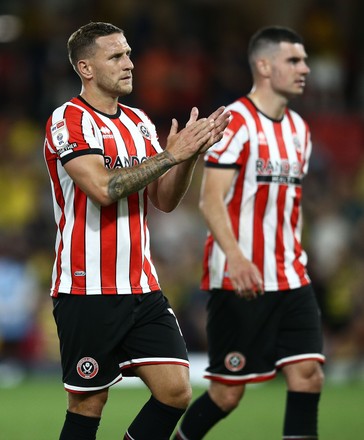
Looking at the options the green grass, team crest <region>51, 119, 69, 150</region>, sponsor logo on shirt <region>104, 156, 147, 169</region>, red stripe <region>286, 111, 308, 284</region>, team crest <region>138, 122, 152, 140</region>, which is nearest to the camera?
team crest <region>51, 119, 69, 150</region>

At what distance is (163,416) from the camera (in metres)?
5.23

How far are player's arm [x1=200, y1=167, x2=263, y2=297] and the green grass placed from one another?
6.51 ft

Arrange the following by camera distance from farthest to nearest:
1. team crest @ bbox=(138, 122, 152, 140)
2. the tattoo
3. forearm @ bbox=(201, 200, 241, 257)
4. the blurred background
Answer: the blurred background, forearm @ bbox=(201, 200, 241, 257), team crest @ bbox=(138, 122, 152, 140), the tattoo

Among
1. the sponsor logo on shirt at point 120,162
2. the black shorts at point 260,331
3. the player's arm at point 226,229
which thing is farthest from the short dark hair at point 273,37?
the sponsor logo on shirt at point 120,162

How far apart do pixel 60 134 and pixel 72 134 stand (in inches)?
2.6

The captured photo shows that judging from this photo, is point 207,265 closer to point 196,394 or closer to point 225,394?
point 225,394

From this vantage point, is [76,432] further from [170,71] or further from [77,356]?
[170,71]

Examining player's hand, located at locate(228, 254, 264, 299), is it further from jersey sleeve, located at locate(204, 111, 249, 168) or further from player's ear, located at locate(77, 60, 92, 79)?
player's ear, located at locate(77, 60, 92, 79)

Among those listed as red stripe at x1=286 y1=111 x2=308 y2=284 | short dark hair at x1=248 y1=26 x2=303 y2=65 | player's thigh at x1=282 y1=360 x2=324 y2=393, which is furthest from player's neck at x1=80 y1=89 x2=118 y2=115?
player's thigh at x1=282 y1=360 x2=324 y2=393

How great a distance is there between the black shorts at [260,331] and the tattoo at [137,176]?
161 cm

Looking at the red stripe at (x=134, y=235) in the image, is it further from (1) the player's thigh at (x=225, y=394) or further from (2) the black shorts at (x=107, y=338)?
(1) the player's thigh at (x=225, y=394)

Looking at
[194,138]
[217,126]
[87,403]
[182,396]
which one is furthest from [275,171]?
[87,403]

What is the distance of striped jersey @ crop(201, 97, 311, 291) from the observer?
645 cm

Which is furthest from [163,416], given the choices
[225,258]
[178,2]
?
[178,2]
